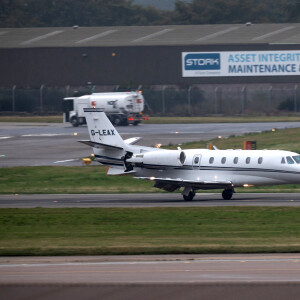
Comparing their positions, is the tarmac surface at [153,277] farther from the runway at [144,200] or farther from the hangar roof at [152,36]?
the hangar roof at [152,36]

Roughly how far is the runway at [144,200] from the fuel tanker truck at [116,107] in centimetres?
4210

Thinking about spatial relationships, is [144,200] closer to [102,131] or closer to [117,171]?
[117,171]

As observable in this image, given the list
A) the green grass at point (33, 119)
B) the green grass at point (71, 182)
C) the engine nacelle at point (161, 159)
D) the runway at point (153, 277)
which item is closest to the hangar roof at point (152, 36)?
Answer: the green grass at point (33, 119)

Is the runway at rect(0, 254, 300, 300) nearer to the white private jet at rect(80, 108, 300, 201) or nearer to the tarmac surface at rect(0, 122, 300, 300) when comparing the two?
the tarmac surface at rect(0, 122, 300, 300)

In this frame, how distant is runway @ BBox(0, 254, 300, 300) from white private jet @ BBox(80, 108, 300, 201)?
14.9 metres

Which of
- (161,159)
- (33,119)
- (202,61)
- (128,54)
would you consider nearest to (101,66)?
(128,54)

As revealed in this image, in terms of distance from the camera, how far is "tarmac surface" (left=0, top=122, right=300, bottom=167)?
2336 inches

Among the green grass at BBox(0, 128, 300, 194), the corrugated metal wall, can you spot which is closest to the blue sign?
the corrugated metal wall

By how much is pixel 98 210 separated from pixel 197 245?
9928 millimetres

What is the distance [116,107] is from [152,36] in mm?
22054

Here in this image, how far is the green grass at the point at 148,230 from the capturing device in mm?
23562

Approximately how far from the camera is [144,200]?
38.5 meters

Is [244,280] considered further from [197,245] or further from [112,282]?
[197,245]

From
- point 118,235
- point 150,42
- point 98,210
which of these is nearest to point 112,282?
point 118,235
